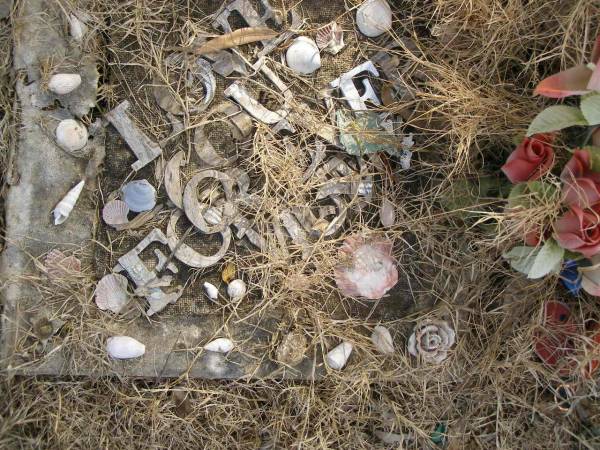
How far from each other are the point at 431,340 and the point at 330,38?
1.08 metres

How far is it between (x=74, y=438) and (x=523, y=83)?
193cm

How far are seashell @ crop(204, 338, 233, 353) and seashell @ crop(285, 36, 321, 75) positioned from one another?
94cm

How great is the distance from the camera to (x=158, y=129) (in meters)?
1.79

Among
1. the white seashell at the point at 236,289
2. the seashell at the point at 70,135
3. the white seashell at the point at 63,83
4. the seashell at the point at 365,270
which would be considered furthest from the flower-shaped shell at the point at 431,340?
the white seashell at the point at 63,83

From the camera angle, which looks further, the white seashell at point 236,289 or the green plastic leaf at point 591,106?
the white seashell at point 236,289

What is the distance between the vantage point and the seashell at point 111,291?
1.76m

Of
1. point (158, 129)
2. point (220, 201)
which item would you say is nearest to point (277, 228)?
point (220, 201)

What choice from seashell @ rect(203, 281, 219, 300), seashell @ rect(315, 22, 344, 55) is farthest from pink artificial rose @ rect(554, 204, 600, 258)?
seashell @ rect(203, 281, 219, 300)

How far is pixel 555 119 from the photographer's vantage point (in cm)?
155

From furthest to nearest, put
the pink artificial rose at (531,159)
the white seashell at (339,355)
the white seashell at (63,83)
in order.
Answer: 1. the white seashell at (339,355)
2. the white seashell at (63,83)
3. the pink artificial rose at (531,159)

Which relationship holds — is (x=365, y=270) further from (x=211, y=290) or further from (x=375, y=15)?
(x=375, y=15)

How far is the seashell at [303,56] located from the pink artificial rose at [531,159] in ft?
2.30

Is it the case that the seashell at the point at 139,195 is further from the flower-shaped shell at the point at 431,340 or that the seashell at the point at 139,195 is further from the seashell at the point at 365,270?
the flower-shaped shell at the point at 431,340

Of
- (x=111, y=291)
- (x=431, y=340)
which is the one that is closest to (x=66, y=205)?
(x=111, y=291)
